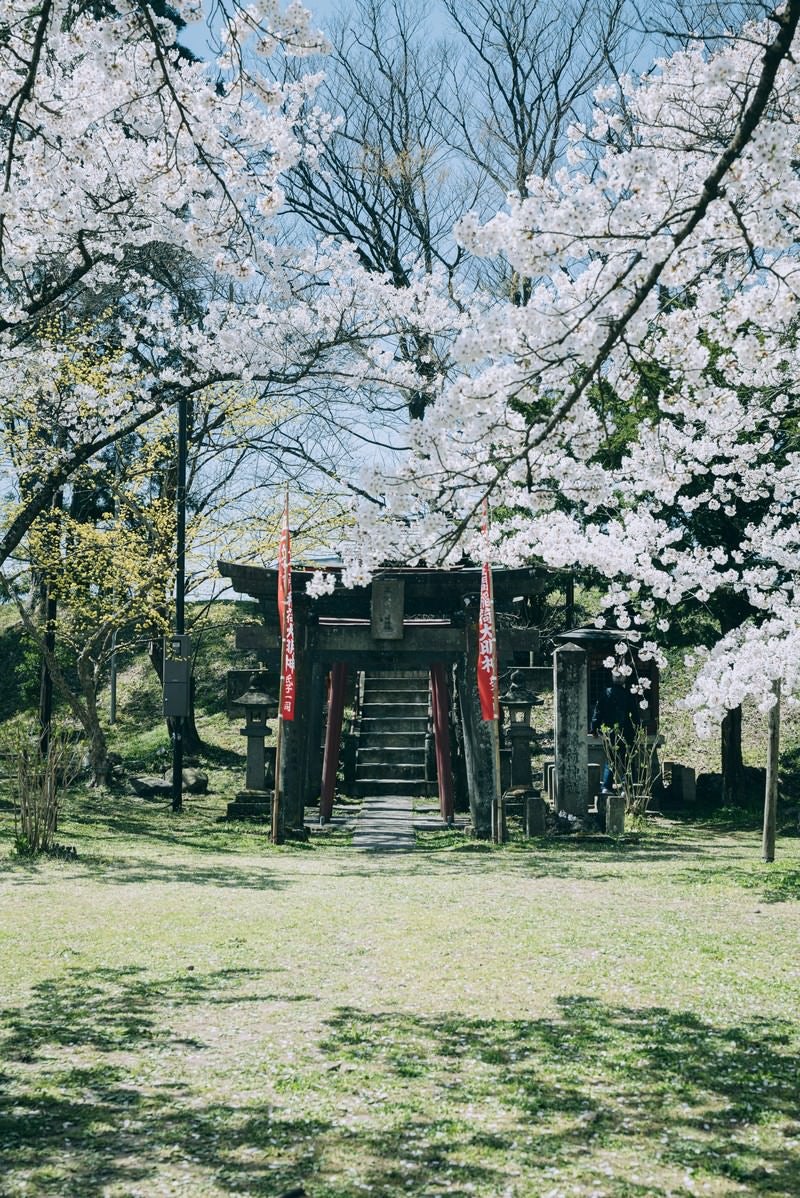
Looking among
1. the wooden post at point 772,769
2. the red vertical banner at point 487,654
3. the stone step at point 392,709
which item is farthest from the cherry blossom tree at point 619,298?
the stone step at point 392,709

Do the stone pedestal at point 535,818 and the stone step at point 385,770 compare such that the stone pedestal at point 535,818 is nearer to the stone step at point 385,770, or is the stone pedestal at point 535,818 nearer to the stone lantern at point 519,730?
the stone lantern at point 519,730

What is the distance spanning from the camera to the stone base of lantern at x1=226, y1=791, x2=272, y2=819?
16734mm

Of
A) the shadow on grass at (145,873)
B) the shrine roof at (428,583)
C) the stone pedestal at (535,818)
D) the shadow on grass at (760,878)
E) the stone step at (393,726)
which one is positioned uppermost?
the shrine roof at (428,583)

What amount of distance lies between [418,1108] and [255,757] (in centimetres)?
1342

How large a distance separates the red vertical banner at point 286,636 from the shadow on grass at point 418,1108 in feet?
26.3

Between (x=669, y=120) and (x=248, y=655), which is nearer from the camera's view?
(x=669, y=120)

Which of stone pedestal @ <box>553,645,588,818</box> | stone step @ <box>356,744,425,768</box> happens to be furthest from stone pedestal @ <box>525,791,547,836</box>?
stone step @ <box>356,744,425,768</box>

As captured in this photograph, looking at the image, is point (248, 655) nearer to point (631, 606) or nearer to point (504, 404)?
point (631, 606)

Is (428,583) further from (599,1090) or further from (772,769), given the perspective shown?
(599,1090)

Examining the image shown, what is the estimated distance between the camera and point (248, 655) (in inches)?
1161

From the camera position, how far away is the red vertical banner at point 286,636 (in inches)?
533

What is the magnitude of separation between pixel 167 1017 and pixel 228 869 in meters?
6.01

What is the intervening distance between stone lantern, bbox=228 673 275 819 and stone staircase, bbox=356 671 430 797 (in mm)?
2396

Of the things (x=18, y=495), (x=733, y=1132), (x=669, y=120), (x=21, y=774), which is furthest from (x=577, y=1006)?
(x=18, y=495)
